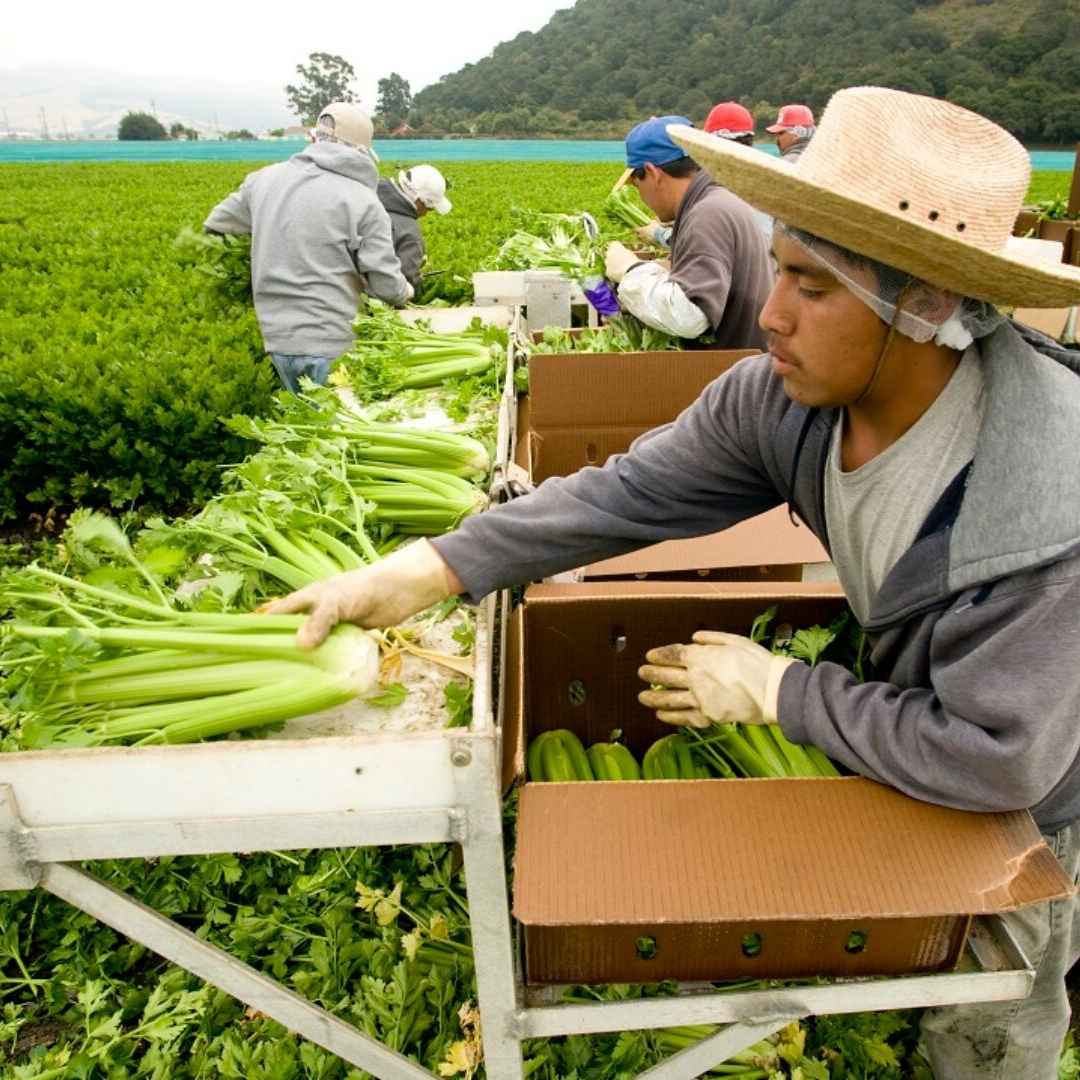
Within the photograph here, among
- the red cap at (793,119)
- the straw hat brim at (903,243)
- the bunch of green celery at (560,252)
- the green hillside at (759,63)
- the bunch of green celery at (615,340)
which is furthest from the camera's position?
the green hillside at (759,63)

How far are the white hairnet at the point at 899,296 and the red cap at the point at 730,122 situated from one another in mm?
5503

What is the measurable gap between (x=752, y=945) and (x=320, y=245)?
4.76 metres

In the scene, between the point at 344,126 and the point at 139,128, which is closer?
the point at 344,126

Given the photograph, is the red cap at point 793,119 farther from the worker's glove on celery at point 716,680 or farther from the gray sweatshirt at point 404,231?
the worker's glove on celery at point 716,680

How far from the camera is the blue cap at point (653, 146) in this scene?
4137 millimetres

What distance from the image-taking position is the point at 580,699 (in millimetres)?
2379

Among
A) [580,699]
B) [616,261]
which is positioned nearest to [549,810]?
[580,699]

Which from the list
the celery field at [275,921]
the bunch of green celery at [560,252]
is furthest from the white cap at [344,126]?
the celery field at [275,921]

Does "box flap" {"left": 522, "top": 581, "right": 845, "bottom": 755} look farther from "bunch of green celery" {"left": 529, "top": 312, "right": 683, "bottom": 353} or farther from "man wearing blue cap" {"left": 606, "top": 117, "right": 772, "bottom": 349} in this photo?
"bunch of green celery" {"left": 529, "top": 312, "right": 683, "bottom": 353}

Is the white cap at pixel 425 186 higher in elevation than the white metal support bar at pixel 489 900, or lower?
higher

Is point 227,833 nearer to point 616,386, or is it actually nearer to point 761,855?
point 761,855

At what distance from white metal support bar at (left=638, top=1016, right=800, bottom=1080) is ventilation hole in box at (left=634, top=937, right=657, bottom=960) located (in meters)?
0.31

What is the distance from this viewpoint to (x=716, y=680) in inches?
73.9

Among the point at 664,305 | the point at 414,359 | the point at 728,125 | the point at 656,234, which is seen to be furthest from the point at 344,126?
the point at 728,125
